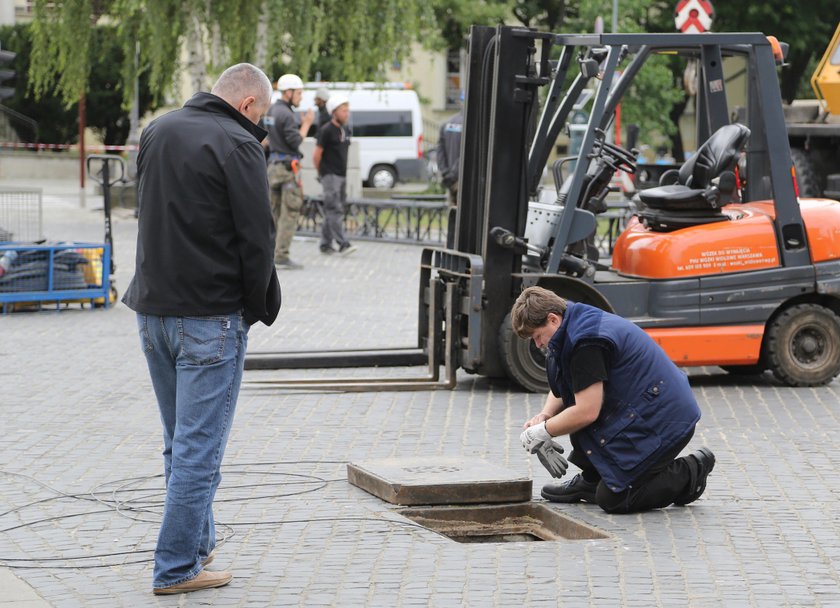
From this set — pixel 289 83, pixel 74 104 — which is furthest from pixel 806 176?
pixel 74 104

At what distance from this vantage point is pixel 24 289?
1465 cm

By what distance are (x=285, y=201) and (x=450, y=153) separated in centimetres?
344

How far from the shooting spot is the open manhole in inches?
272

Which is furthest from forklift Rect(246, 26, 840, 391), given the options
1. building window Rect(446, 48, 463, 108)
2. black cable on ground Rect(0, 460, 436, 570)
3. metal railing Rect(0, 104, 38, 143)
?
building window Rect(446, 48, 463, 108)

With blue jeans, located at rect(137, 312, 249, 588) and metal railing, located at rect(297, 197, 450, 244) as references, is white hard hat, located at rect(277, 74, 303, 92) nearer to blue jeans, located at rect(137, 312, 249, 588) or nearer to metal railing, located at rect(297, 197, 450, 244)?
metal railing, located at rect(297, 197, 450, 244)

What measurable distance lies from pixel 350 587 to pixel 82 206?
25526 millimetres

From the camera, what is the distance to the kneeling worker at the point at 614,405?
6.75m

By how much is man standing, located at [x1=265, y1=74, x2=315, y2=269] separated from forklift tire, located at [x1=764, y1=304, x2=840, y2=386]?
28.3ft

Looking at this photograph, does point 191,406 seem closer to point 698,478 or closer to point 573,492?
point 573,492

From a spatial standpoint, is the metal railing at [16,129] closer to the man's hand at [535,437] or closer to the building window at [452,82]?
the building window at [452,82]

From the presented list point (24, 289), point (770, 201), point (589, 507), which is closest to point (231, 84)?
point (589, 507)

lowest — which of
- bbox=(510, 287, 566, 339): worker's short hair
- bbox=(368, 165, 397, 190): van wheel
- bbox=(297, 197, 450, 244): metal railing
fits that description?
bbox=(368, 165, 397, 190): van wheel

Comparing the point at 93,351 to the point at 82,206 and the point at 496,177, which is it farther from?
the point at 82,206

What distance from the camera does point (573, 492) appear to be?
7191 millimetres
